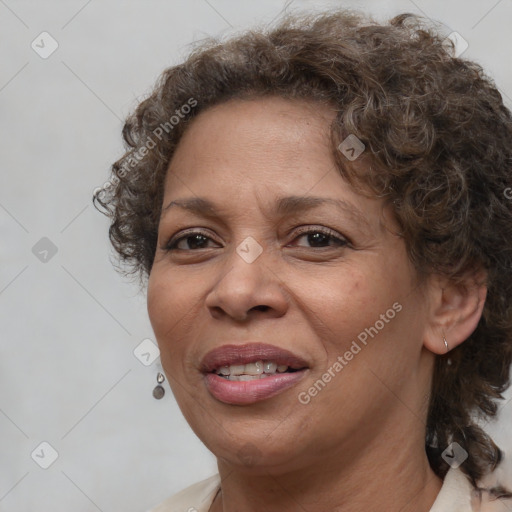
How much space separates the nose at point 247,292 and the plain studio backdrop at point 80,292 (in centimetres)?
148

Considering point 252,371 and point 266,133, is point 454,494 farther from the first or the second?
point 266,133

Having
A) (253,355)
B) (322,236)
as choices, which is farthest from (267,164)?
(253,355)

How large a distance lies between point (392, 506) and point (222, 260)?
0.63m

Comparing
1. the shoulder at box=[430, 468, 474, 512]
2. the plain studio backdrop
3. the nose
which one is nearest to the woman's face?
the nose

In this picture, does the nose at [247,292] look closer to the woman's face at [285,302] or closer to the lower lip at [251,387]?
the woman's face at [285,302]

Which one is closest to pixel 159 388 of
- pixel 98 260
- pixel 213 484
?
pixel 213 484

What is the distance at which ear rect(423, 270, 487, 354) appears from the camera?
8.52ft

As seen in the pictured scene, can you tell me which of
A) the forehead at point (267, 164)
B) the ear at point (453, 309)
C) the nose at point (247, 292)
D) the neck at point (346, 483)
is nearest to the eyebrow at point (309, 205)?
the forehead at point (267, 164)

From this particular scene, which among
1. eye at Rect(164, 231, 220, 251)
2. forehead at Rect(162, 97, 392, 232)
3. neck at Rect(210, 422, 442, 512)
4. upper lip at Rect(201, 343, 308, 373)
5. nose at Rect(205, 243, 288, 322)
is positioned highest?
forehead at Rect(162, 97, 392, 232)

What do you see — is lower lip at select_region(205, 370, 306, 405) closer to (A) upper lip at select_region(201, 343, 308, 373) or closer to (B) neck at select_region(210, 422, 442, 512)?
(A) upper lip at select_region(201, 343, 308, 373)

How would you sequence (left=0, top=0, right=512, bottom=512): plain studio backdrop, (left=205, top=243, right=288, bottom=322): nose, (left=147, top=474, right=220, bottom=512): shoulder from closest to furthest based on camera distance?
1. (left=205, top=243, right=288, bottom=322): nose
2. (left=147, top=474, right=220, bottom=512): shoulder
3. (left=0, top=0, right=512, bottom=512): plain studio backdrop

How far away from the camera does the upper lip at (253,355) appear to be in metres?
2.38

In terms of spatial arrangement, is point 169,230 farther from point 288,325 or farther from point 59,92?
point 59,92

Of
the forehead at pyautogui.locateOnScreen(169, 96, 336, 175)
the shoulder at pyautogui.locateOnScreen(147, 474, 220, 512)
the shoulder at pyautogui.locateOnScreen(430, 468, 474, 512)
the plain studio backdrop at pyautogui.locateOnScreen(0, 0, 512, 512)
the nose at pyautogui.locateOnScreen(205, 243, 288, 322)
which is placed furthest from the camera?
the plain studio backdrop at pyautogui.locateOnScreen(0, 0, 512, 512)
